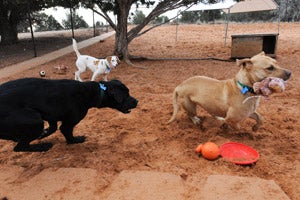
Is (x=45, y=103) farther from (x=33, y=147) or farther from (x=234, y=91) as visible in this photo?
(x=234, y=91)

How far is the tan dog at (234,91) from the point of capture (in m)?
3.88

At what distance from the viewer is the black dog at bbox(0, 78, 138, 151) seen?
3604 millimetres

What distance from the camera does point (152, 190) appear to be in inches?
126

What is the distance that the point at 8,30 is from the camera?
17297 millimetres

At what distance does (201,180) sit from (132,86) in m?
4.46

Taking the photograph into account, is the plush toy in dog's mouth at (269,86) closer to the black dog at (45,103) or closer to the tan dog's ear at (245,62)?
the tan dog's ear at (245,62)

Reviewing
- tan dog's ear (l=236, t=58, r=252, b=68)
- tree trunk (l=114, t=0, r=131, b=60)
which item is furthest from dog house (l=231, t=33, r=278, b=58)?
tan dog's ear (l=236, t=58, r=252, b=68)

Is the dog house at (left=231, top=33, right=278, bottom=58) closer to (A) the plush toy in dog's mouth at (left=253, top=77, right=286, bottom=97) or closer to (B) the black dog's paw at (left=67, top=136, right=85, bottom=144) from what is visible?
(A) the plush toy in dog's mouth at (left=253, top=77, right=286, bottom=97)

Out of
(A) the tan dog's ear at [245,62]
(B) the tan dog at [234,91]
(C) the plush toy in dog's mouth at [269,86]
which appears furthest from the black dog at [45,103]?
(C) the plush toy in dog's mouth at [269,86]

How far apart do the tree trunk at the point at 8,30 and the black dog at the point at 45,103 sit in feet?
Result: 48.0

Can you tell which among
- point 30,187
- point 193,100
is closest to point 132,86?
point 193,100

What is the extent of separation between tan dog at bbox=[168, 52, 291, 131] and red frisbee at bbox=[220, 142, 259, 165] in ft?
1.33

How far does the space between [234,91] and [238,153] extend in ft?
2.87

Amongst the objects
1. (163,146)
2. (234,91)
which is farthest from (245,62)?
(163,146)
